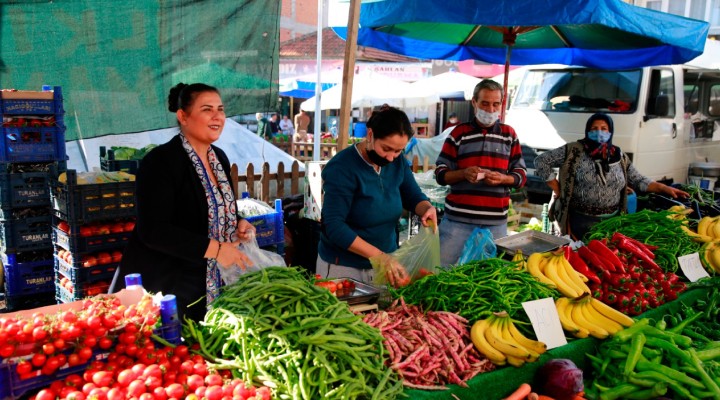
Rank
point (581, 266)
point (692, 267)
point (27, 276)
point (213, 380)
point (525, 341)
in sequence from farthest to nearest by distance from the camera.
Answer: point (27, 276) → point (692, 267) → point (581, 266) → point (525, 341) → point (213, 380)

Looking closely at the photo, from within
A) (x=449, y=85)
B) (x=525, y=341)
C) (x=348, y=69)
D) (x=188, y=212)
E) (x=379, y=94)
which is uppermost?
(x=449, y=85)

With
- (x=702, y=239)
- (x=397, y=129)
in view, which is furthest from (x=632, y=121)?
(x=397, y=129)

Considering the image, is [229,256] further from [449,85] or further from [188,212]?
[449,85]

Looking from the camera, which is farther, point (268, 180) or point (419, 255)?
point (268, 180)

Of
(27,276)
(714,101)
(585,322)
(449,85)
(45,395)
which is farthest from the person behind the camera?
(449,85)

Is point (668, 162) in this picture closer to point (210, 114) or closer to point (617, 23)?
point (617, 23)

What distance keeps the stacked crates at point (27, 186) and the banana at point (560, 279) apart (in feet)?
14.6

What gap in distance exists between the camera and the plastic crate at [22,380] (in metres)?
1.75

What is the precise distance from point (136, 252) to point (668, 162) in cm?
843

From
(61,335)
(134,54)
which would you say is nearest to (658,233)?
(61,335)

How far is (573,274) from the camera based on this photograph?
3234 millimetres

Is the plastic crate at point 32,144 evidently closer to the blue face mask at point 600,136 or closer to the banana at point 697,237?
the blue face mask at point 600,136

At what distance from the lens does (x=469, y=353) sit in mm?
2447

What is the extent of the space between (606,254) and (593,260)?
11 cm
